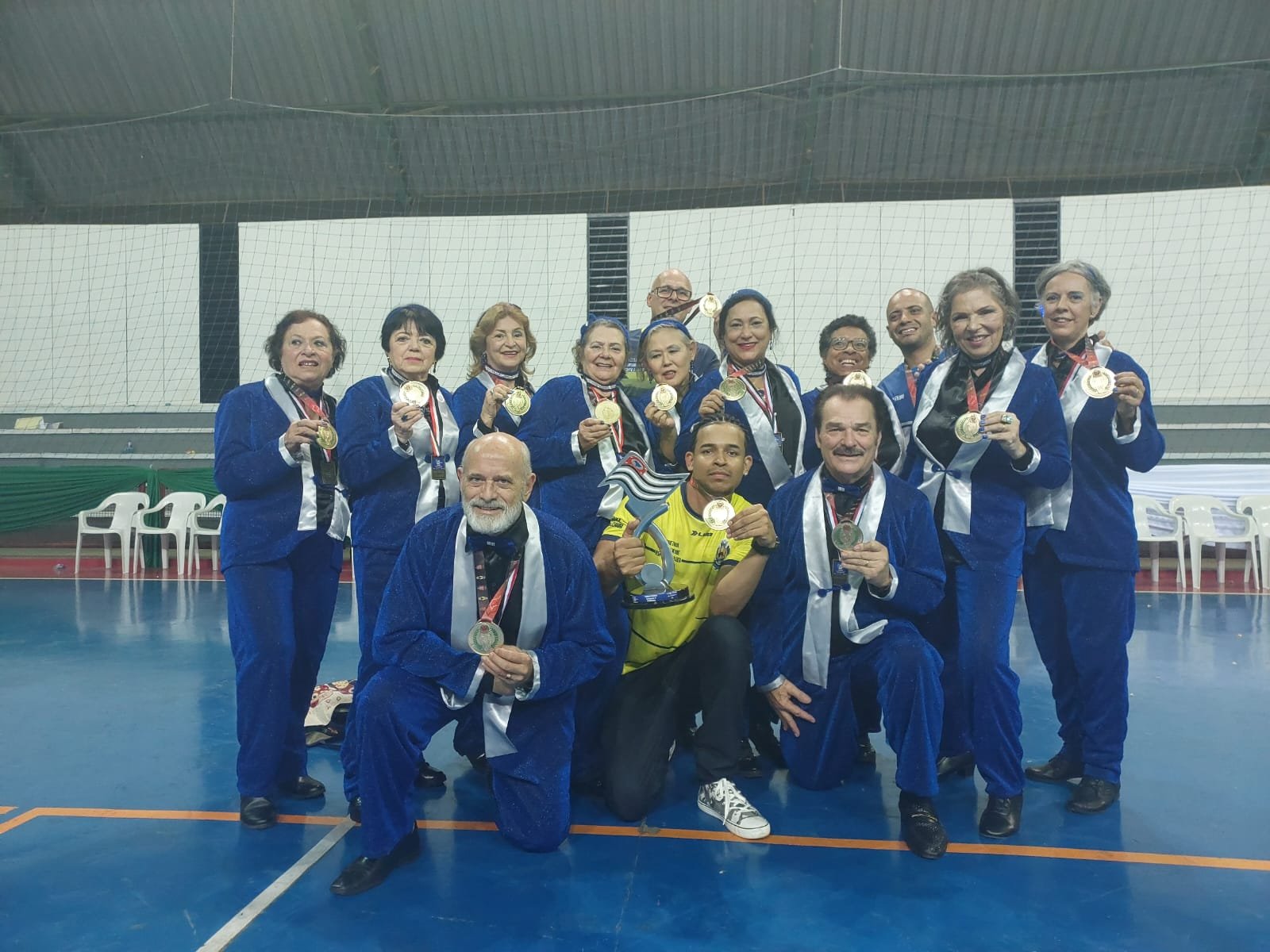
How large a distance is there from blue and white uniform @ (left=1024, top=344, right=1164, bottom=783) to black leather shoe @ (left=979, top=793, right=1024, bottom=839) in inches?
18.9

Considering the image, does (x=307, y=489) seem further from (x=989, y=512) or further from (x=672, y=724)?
(x=989, y=512)

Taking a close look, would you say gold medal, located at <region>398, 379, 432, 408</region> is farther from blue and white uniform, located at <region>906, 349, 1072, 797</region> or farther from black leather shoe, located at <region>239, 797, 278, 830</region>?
blue and white uniform, located at <region>906, 349, 1072, 797</region>

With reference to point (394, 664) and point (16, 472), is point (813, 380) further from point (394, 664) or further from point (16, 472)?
point (16, 472)

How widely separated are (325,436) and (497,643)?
41.5 inches

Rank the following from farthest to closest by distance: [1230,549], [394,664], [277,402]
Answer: [1230,549] < [277,402] < [394,664]

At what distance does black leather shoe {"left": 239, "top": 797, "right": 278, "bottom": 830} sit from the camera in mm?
3191

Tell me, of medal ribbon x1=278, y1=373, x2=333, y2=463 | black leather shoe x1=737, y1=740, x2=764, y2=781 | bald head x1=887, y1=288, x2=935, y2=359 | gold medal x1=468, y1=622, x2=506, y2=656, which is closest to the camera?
gold medal x1=468, y1=622, x2=506, y2=656

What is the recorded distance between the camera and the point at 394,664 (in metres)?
3.02

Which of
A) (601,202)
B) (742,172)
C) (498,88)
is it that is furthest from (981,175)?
(498,88)

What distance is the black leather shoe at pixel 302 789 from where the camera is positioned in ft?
11.5

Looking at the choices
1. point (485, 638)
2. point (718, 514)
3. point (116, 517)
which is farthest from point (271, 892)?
point (116, 517)

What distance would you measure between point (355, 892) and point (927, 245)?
10.1 metres

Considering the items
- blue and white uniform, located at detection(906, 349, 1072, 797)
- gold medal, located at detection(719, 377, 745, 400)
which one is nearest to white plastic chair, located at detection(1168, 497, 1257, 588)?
blue and white uniform, located at detection(906, 349, 1072, 797)

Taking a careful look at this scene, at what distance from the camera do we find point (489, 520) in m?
2.96
